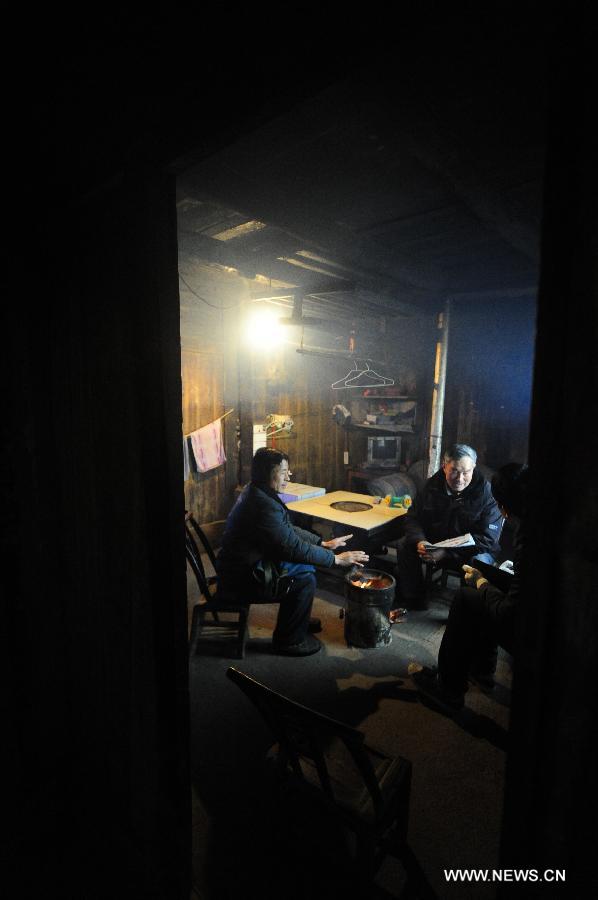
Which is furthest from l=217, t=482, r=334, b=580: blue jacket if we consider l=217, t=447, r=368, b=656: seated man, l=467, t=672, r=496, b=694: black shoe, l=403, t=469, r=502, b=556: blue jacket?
l=467, t=672, r=496, b=694: black shoe

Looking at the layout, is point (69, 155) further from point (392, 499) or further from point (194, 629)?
point (392, 499)

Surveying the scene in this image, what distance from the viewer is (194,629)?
175 inches

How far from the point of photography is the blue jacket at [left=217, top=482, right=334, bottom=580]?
444cm

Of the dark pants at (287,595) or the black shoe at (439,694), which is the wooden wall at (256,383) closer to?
the dark pants at (287,595)

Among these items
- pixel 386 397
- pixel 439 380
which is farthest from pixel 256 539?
pixel 386 397

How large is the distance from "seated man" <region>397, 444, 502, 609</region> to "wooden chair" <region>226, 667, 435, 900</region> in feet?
10.2

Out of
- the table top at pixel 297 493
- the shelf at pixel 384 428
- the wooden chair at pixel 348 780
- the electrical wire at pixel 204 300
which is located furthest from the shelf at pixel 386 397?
the wooden chair at pixel 348 780

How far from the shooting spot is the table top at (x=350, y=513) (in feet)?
17.3

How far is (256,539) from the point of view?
14.8 ft

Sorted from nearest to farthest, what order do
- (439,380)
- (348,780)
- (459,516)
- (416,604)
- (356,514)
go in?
(348,780) → (459,516) → (416,604) → (356,514) → (439,380)

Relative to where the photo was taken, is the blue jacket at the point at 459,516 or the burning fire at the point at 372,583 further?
the blue jacket at the point at 459,516

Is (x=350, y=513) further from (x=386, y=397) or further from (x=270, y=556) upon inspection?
(x=386, y=397)

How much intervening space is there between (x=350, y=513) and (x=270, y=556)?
5.23ft

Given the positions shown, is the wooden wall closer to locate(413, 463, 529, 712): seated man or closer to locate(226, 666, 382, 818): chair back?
locate(413, 463, 529, 712): seated man
